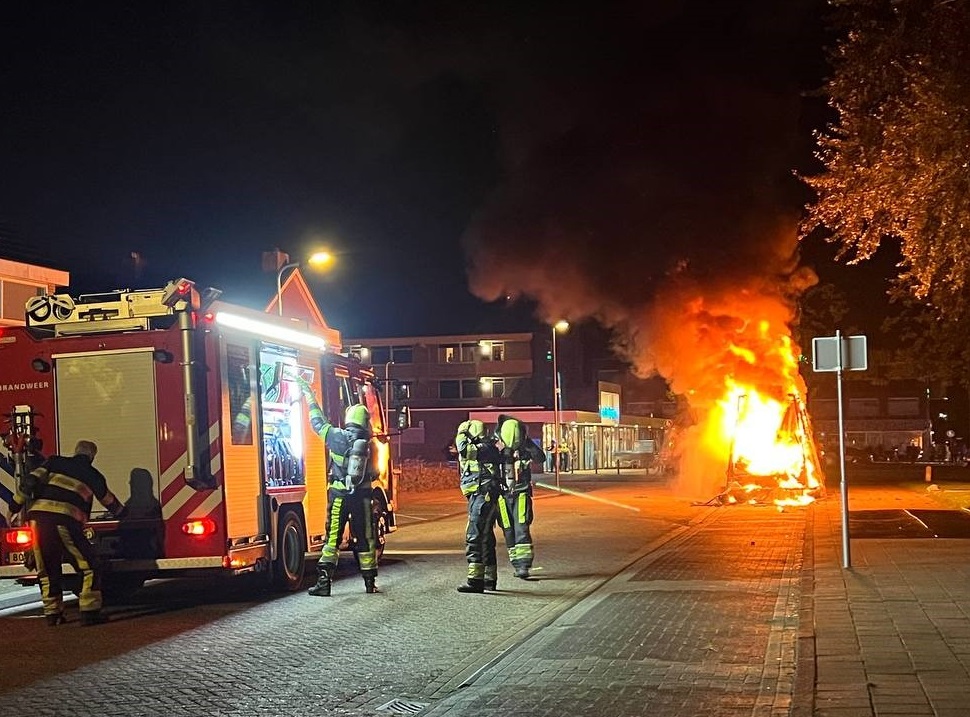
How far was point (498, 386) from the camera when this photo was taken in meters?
60.9

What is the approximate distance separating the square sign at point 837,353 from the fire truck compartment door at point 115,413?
6.71 m

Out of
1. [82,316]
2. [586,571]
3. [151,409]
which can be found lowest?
[586,571]

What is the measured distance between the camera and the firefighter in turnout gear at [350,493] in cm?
1098

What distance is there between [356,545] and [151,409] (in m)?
2.51

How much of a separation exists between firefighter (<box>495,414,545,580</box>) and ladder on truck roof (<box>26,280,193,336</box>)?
11.9 ft

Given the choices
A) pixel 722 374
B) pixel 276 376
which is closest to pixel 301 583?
pixel 276 376

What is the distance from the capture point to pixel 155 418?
1039cm

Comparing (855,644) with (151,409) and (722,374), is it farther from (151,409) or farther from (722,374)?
(722,374)

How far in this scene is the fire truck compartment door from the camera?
34.1ft

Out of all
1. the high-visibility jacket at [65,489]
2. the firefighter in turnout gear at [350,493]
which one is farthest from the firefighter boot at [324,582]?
the high-visibility jacket at [65,489]

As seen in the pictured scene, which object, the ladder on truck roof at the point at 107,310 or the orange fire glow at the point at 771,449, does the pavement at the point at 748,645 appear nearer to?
the ladder on truck roof at the point at 107,310

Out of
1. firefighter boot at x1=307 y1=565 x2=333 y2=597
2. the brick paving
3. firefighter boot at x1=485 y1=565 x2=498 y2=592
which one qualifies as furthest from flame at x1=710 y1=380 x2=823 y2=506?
firefighter boot at x1=307 y1=565 x2=333 y2=597

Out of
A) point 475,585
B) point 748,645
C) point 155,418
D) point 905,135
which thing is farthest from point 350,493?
point 905,135

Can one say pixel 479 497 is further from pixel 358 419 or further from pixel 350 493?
pixel 358 419
